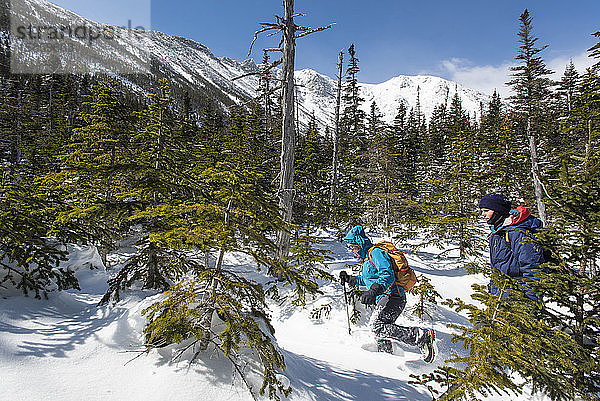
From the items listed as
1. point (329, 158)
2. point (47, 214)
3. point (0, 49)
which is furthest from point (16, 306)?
point (0, 49)

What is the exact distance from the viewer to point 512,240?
3.59 m

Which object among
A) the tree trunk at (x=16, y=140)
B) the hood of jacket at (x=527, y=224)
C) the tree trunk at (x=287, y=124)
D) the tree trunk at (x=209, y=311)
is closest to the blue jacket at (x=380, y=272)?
the hood of jacket at (x=527, y=224)

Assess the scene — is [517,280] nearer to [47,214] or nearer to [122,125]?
[47,214]

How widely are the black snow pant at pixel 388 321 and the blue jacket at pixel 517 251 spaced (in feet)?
5.35

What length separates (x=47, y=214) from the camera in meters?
4.60

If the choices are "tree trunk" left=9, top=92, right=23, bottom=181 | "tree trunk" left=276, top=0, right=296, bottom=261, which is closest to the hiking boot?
"tree trunk" left=276, top=0, right=296, bottom=261

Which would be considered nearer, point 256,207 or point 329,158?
point 256,207

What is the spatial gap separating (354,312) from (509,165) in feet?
56.7

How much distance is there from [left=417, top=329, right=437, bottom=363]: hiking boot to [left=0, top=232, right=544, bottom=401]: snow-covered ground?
0.56ft

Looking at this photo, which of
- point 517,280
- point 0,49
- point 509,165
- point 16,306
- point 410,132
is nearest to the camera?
point 517,280

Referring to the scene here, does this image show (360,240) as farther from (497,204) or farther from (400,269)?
(497,204)

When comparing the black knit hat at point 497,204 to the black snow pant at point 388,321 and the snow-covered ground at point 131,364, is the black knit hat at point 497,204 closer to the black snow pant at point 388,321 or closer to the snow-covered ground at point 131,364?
the black snow pant at point 388,321

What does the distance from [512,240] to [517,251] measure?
0.58 ft

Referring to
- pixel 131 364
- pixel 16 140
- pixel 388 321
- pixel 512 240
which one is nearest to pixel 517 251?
pixel 512 240
